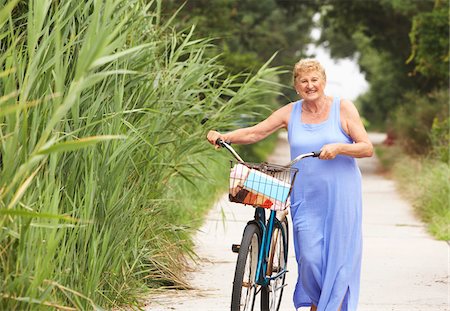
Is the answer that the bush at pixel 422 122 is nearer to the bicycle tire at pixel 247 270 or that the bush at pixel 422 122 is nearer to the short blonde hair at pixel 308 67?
the short blonde hair at pixel 308 67

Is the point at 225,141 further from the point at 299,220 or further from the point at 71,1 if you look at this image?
the point at 71,1

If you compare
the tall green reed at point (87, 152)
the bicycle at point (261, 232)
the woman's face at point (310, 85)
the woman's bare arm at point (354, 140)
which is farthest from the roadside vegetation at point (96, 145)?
the woman's bare arm at point (354, 140)

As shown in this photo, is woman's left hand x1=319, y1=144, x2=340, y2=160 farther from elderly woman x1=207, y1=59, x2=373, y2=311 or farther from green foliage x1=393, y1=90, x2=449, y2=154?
green foliage x1=393, y1=90, x2=449, y2=154

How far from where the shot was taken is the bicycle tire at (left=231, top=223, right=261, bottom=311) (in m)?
5.92

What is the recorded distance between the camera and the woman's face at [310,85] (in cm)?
623

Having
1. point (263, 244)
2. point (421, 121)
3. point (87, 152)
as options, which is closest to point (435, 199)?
point (263, 244)

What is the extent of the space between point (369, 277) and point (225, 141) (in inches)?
122

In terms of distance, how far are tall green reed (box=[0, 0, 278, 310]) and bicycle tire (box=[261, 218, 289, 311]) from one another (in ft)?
2.86

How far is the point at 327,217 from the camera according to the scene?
6.34 m

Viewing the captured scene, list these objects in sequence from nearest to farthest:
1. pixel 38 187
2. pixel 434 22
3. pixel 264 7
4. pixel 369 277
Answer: pixel 38 187, pixel 369 277, pixel 434 22, pixel 264 7

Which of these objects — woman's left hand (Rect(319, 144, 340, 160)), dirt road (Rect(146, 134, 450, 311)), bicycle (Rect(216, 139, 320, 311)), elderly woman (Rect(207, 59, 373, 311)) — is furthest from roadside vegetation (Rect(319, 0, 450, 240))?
woman's left hand (Rect(319, 144, 340, 160))

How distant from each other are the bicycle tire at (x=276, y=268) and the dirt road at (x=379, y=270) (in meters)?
0.68

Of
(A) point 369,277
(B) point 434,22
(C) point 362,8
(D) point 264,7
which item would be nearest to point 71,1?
(A) point 369,277

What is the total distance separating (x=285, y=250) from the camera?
6785 mm
